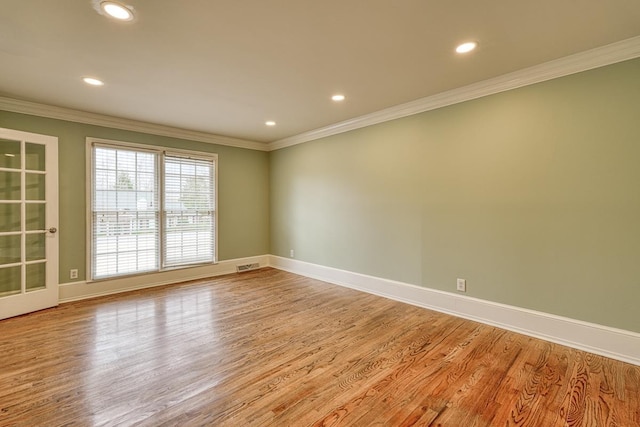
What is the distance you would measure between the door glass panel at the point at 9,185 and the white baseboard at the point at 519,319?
4.37m

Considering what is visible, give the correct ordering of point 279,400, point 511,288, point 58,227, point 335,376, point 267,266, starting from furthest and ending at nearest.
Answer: point 267,266
point 58,227
point 511,288
point 335,376
point 279,400

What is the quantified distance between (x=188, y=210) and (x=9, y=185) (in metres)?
2.14

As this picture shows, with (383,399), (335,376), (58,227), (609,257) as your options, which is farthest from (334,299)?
(58,227)

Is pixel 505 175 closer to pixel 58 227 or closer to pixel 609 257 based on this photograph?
pixel 609 257

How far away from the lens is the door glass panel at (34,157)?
11.3 feet

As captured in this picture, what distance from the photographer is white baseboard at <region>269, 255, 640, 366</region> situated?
93.1 inches

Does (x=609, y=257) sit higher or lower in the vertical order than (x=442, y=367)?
higher

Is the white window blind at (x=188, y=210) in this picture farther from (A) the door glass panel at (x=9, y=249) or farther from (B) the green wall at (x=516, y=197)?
(B) the green wall at (x=516, y=197)

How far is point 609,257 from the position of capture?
2.43 m

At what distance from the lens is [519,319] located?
287 cm

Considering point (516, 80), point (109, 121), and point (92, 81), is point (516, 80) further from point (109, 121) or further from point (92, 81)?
point (109, 121)

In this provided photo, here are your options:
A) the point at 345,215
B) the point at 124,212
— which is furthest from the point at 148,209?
the point at 345,215

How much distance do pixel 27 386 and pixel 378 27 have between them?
3.58 m

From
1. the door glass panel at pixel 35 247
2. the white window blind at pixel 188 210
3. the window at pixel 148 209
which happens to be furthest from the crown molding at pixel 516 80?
the door glass panel at pixel 35 247
